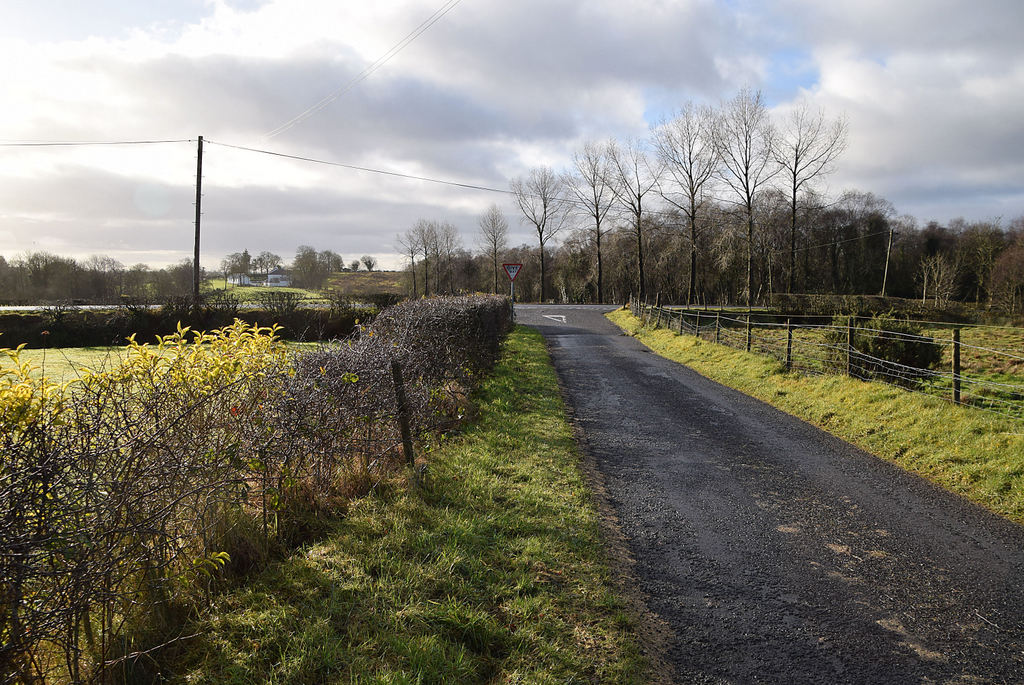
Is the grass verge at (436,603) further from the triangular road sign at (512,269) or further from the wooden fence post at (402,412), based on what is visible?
the triangular road sign at (512,269)

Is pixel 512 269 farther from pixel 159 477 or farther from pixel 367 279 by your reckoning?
pixel 367 279

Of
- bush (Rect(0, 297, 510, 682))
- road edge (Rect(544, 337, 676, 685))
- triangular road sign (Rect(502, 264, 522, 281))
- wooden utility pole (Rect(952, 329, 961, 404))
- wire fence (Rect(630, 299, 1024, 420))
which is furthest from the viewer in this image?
triangular road sign (Rect(502, 264, 522, 281))

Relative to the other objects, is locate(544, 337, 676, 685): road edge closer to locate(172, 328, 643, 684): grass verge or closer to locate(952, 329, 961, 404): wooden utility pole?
locate(172, 328, 643, 684): grass verge

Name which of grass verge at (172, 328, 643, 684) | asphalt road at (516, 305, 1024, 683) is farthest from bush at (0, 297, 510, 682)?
asphalt road at (516, 305, 1024, 683)

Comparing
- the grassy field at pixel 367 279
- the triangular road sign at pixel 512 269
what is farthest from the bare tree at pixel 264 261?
the triangular road sign at pixel 512 269

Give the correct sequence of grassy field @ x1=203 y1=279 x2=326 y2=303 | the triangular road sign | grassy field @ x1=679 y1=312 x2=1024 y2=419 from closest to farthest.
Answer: grassy field @ x1=679 y1=312 x2=1024 y2=419, the triangular road sign, grassy field @ x1=203 y1=279 x2=326 y2=303

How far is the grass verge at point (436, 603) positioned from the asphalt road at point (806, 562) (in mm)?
447

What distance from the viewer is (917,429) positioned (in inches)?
296

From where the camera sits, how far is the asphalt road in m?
3.09

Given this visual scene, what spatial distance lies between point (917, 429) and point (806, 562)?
15.2ft

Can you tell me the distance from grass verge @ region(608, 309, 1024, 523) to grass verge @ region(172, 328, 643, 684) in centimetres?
427

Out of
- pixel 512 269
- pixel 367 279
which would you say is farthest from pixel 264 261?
pixel 512 269

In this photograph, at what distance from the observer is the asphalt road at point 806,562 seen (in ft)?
10.1

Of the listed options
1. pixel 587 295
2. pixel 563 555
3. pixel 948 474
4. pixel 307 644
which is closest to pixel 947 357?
pixel 948 474
